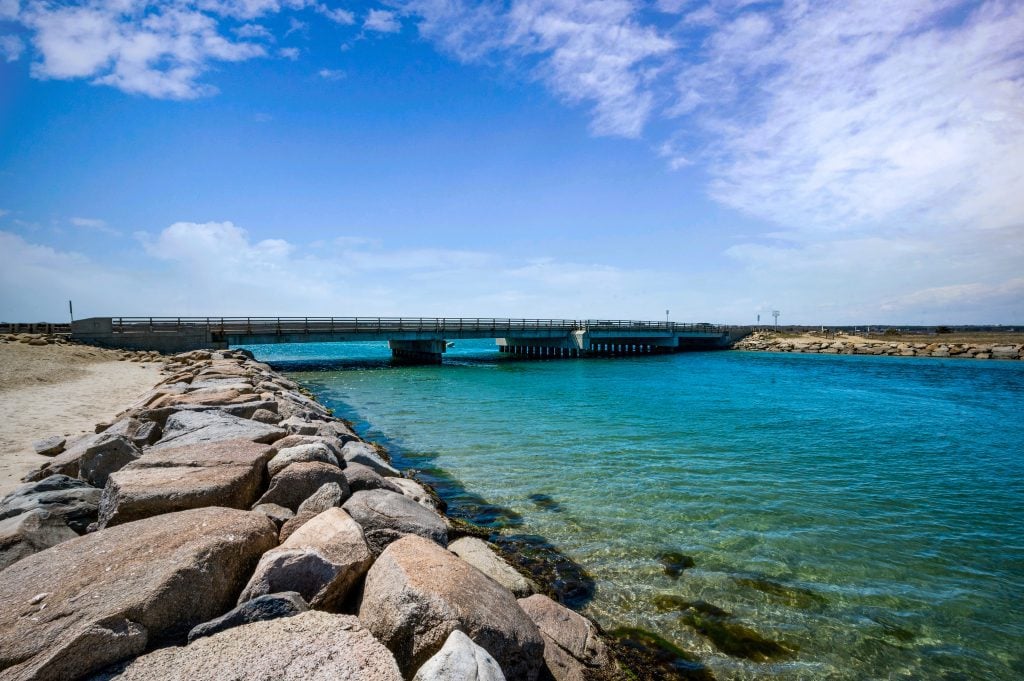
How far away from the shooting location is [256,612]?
3.58 m

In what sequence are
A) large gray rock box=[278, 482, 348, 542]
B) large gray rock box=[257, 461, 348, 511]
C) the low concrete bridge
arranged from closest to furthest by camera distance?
large gray rock box=[278, 482, 348, 542], large gray rock box=[257, 461, 348, 511], the low concrete bridge

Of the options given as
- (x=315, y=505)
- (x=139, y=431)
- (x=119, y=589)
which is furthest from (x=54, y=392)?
(x=119, y=589)

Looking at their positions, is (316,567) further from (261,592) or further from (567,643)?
(567,643)

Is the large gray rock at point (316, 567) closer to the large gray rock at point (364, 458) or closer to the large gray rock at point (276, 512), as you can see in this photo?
the large gray rock at point (276, 512)

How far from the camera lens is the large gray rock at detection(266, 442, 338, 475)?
21.1 feet

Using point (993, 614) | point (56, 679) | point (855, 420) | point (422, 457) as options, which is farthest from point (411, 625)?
point (855, 420)

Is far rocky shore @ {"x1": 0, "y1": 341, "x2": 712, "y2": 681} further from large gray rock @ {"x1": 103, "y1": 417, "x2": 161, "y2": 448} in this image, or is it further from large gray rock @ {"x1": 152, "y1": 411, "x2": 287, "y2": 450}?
large gray rock @ {"x1": 103, "y1": 417, "x2": 161, "y2": 448}

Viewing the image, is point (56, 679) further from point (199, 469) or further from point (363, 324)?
point (363, 324)

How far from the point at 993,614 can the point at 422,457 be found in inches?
451

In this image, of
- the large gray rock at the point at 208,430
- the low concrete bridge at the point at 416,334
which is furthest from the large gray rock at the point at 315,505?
the low concrete bridge at the point at 416,334

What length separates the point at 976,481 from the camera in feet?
38.9

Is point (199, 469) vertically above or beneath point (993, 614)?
above

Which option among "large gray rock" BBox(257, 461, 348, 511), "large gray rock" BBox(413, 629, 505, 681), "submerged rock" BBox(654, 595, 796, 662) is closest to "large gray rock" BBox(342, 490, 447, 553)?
"large gray rock" BBox(257, 461, 348, 511)

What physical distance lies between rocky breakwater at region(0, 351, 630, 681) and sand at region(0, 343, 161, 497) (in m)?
4.50
